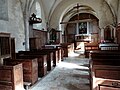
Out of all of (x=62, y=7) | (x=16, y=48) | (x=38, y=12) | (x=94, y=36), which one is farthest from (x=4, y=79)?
(x=94, y=36)

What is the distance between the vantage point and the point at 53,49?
10.1 meters

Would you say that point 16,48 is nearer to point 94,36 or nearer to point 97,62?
point 97,62

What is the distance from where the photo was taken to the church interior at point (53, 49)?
429 cm

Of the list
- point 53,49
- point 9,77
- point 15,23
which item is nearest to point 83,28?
point 53,49

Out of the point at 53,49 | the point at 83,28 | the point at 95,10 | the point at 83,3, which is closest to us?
the point at 53,49

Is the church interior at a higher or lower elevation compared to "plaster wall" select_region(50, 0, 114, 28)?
lower

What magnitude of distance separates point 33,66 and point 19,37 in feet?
15.3

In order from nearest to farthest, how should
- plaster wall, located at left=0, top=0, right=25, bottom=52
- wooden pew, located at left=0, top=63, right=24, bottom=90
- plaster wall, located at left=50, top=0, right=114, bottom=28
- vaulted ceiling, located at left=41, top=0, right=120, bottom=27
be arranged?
wooden pew, located at left=0, top=63, right=24, bottom=90
plaster wall, located at left=0, top=0, right=25, bottom=52
vaulted ceiling, located at left=41, top=0, right=120, bottom=27
plaster wall, located at left=50, top=0, right=114, bottom=28

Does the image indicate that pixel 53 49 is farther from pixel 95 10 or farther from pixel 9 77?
pixel 95 10

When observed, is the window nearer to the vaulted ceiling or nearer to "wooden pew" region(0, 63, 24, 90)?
the vaulted ceiling

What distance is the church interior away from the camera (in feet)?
14.1

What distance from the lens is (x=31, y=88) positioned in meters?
5.14

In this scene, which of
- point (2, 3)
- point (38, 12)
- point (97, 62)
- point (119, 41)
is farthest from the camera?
point (38, 12)

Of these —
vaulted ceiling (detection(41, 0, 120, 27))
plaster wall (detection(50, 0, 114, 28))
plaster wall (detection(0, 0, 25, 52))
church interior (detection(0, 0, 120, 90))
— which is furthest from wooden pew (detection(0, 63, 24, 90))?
plaster wall (detection(50, 0, 114, 28))
